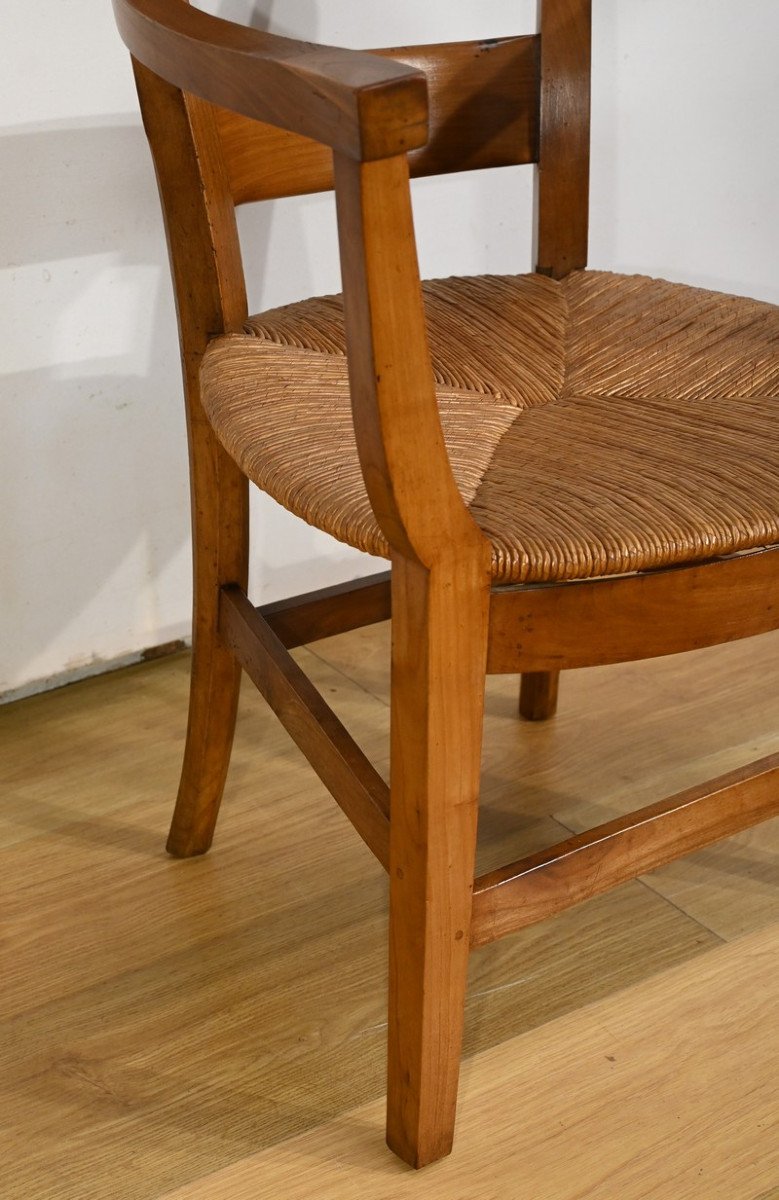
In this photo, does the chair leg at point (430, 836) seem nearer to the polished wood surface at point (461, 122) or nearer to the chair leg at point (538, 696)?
the polished wood surface at point (461, 122)

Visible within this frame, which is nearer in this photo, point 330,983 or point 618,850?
point 618,850

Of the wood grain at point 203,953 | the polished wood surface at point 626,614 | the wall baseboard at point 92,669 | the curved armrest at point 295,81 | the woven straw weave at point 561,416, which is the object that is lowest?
the wood grain at point 203,953

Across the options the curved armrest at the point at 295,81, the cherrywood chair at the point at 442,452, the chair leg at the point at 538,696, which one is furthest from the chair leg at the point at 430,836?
the chair leg at the point at 538,696

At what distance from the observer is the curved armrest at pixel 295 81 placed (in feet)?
1.69

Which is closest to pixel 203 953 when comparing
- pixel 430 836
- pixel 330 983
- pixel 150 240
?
pixel 330 983

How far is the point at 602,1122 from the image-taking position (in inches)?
33.4

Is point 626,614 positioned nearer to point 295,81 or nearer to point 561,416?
point 561,416

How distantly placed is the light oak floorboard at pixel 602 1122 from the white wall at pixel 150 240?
2.10 ft

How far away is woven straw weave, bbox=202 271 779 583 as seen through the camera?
0.66 meters

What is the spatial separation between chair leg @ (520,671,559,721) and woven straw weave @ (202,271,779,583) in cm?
40

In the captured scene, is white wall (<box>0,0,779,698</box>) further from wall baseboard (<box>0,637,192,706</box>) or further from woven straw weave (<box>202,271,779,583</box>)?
woven straw weave (<box>202,271,779,583</box>)

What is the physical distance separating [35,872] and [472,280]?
594 mm

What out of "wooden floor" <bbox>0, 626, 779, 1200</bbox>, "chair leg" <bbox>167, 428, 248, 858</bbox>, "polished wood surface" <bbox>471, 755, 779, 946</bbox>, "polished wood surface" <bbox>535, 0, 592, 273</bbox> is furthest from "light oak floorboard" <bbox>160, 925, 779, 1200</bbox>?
"polished wood surface" <bbox>535, 0, 592, 273</bbox>

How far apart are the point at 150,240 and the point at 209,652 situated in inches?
17.0
